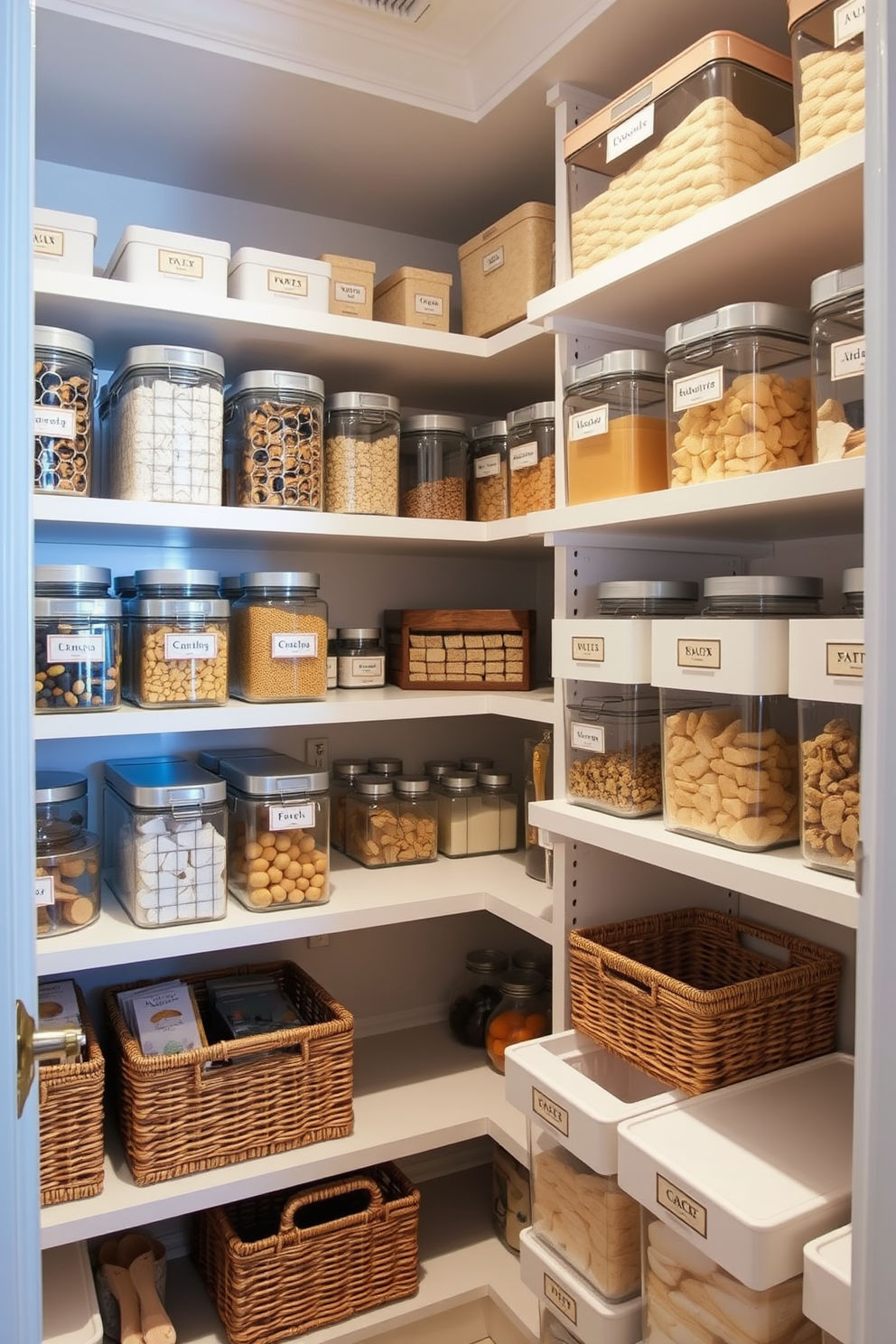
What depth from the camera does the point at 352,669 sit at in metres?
2.08

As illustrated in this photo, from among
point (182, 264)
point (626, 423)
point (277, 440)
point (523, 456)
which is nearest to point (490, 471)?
point (523, 456)

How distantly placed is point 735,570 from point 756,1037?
82 centimetres

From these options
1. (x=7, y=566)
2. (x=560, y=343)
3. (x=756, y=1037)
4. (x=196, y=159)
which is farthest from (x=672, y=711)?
(x=196, y=159)

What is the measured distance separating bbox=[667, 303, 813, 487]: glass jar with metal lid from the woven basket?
134 cm

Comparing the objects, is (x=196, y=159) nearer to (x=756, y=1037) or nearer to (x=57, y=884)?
(x=57, y=884)

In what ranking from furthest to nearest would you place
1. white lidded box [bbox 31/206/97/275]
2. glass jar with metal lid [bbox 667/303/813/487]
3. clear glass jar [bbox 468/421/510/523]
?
1. clear glass jar [bbox 468/421/510/523]
2. white lidded box [bbox 31/206/97/275]
3. glass jar with metal lid [bbox 667/303/813/487]

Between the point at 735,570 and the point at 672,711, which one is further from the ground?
the point at 735,570

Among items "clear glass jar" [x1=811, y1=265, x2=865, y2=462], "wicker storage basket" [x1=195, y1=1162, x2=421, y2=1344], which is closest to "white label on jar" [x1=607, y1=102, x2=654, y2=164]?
"clear glass jar" [x1=811, y1=265, x2=865, y2=462]

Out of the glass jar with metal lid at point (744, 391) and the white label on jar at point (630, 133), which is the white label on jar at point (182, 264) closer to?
the white label on jar at point (630, 133)

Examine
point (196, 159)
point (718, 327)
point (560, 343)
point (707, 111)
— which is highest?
point (196, 159)

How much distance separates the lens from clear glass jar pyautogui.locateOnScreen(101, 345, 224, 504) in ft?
5.38

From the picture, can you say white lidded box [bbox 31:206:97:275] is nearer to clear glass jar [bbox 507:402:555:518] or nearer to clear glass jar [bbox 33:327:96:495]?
clear glass jar [bbox 33:327:96:495]

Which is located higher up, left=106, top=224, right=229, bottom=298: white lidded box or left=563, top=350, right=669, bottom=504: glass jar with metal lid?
left=106, top=224, right=229, bottom=298: white lidded box

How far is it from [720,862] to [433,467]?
1.11m
